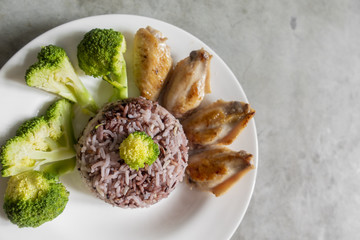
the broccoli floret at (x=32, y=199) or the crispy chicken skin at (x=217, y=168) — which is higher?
the broccoli floret at (x=32, y=199)

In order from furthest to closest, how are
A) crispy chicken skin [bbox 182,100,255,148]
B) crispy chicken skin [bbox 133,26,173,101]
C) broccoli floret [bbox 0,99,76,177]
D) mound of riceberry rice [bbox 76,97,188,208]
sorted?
crispy chicken skin [bbox 182,100,255,148]
crispy chicken skin [bbox 133,26,173,101]
mound of riceberry rice [bbox 76,97,188,208]
broccoli floret [bbox 0,99,76,177]

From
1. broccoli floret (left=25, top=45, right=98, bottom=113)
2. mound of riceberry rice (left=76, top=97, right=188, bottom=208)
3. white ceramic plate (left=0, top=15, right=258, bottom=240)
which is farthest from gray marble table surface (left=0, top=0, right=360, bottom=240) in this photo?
mound of riceberry rice (left=76, top=97, right=188, bottom=208)

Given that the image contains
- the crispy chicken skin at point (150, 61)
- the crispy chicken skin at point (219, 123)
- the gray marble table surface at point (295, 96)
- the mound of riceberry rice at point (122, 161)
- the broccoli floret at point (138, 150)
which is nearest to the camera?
the broccoli floret at point (138, 150)

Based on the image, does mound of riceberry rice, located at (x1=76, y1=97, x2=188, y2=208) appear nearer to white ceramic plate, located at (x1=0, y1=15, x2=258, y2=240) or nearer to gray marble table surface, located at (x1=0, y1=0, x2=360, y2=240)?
white ceramic plate, located at (x1=0, y1=15, x2=258, y2=240)

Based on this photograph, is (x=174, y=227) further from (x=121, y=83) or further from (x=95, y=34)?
(x=95, y=34)

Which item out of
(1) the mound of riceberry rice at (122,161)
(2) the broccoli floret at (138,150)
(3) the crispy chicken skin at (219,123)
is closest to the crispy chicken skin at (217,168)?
(3) the crispy chicken skin at (219,123)

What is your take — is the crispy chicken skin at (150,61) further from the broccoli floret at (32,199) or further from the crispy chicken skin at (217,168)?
the broccoli floret at (32,199)
